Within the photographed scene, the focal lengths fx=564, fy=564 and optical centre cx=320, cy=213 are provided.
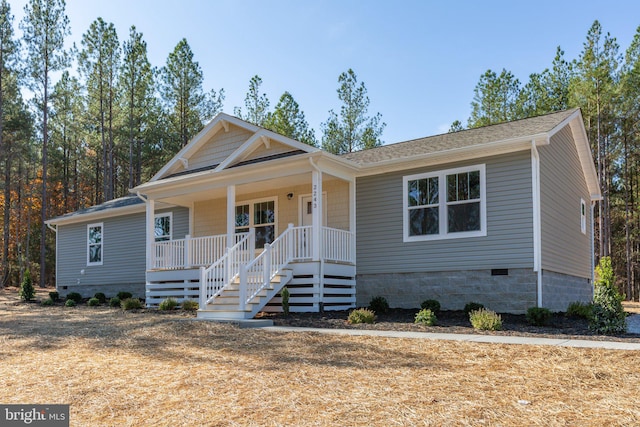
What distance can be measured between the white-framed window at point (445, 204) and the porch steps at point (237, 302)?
10.2 ft

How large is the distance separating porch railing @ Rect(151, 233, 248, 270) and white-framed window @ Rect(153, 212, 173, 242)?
2.57 meters

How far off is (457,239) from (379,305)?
89.5 inches

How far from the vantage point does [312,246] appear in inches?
509

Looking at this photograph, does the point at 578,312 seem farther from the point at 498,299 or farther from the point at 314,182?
the point at 314,182

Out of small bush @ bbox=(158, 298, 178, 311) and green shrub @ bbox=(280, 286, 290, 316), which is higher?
green shrub @ bbox=(280, 286, 290, 316)

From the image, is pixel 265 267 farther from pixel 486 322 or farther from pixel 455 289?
pixel 486 322

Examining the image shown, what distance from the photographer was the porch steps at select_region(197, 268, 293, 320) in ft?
37.4

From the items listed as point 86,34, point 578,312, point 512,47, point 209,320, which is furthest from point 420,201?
point 86,34

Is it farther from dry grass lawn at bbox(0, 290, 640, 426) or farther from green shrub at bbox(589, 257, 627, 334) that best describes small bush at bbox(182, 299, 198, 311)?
green shrub at bbox(589, 257, 627, 334)

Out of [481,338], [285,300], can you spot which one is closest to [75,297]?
[285,300]

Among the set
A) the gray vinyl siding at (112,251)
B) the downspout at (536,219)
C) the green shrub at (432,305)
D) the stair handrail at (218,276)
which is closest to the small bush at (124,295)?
the gray vinyl siding at (112,251)

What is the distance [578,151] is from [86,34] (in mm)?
24915

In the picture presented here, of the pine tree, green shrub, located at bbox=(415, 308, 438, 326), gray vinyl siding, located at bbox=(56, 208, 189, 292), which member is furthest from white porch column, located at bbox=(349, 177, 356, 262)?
the pine tree

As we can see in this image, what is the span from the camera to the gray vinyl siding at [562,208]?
12273 millimetres
